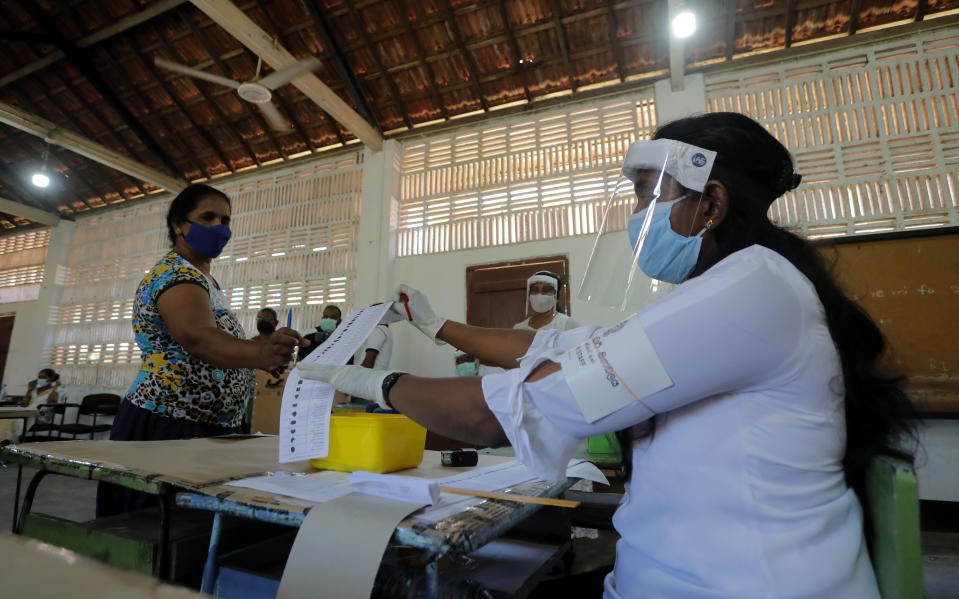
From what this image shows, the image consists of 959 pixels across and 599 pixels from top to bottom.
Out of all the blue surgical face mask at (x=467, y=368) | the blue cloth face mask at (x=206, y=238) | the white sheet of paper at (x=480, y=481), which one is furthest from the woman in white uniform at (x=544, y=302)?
the white sheet of paper at (x=480, y=481)

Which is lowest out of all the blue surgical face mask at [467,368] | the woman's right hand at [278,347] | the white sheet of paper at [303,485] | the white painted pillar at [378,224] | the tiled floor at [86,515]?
the tiled floor at [86,515]

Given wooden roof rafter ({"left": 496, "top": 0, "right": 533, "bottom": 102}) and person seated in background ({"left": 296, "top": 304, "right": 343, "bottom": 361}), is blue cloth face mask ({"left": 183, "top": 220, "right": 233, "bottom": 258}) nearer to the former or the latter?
person seated in background ({"left": 296, "top": 304, "right": 343, "bottom": 361})

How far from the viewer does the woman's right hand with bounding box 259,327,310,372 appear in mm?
1390

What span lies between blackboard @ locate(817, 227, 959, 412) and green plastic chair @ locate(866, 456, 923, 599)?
334cm

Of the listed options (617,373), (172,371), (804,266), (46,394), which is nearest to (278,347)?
(172,371)

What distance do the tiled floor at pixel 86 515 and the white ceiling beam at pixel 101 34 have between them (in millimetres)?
5185

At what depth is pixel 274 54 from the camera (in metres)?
4.73

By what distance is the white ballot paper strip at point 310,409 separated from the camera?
100 cm

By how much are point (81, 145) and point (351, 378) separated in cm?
797

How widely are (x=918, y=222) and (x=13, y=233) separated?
46.4ft

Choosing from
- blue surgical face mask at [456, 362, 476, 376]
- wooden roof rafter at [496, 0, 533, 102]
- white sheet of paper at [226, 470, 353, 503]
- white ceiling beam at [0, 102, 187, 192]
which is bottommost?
white sheet of paper at [226, 470, 353, 503]

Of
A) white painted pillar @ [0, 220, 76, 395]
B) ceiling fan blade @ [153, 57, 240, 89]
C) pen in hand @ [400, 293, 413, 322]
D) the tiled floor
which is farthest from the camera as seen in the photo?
white painted pillar @ [0, 220, 76, 395]

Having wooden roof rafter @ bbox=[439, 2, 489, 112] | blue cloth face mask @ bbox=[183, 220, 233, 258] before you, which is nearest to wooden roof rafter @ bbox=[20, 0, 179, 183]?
wooden roof rafter @ bbox=[439, 2, 489, 112]

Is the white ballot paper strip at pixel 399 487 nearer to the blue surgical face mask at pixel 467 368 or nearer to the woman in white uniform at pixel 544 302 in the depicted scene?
the woman in white uniform at pixel 544 302
